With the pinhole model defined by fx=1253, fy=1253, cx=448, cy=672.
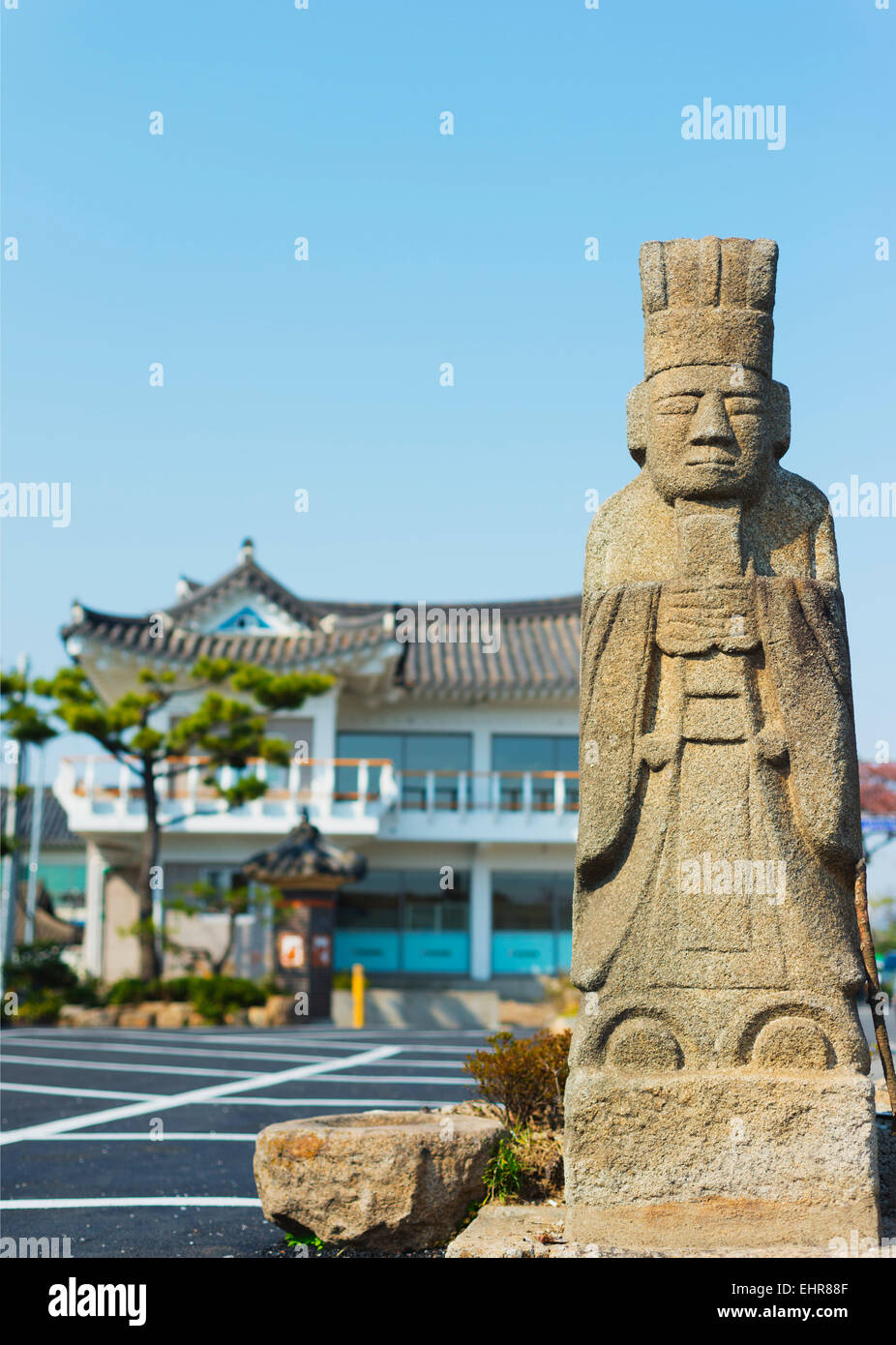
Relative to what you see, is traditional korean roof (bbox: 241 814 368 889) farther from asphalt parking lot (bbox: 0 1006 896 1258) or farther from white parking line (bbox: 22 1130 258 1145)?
white parking line (bbox: 22 1130 258 1145)

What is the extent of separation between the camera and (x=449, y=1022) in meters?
23.3

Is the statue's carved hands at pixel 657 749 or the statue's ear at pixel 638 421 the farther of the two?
the statue's ear at pixel 638 421

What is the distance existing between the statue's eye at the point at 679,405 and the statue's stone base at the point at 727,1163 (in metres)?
2.61

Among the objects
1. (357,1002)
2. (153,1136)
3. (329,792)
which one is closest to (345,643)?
(329,792)

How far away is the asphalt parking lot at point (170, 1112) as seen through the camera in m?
6.15

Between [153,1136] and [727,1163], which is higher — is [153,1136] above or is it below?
below

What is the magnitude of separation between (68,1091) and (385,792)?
1559cm

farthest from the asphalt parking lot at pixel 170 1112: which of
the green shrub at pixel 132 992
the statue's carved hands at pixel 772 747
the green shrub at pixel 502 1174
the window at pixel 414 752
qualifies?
the window at pixel 414 752

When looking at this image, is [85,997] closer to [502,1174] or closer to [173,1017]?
[173,1017]

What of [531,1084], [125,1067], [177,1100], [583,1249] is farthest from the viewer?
[125,1067]

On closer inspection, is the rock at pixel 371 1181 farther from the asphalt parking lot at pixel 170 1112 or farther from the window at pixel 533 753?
the window at pixel 533 753

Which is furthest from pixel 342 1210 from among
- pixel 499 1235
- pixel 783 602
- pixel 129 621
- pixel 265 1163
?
pixel 129 621

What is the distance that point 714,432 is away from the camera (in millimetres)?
5027
